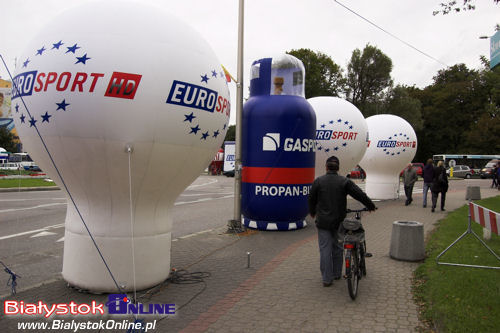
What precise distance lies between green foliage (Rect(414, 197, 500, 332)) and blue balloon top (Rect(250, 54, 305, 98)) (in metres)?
4.94

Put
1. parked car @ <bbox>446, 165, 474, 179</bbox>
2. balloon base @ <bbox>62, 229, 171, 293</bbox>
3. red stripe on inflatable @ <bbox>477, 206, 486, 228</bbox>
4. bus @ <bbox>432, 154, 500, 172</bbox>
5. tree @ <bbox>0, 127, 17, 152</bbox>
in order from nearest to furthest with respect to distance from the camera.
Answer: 1. balloon base @ <bbox>62, 229, 171, 293</bbox>
2. red stripe on inflatable @ <bbox>477, 206, 486, 228</bbox>
3. parked car @ <bbox>446, 165, 474, 179</bbox>
4. bus @ <bbox>432, 154, 500, 172</bbox>
5. tree @ <bbox>0, 127, 17, 152</bbox>

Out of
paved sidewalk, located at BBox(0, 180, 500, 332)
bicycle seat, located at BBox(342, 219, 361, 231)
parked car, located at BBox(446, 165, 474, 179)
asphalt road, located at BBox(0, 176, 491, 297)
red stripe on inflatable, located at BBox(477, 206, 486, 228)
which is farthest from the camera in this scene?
parked car, located at BBox(446, 165, 474, 179)

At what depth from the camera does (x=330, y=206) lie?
5414mm

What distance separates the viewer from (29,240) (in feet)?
28.4

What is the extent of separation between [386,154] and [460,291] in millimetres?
12650

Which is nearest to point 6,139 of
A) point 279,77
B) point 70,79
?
point 279,77

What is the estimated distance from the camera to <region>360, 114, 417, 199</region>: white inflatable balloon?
17.0 m

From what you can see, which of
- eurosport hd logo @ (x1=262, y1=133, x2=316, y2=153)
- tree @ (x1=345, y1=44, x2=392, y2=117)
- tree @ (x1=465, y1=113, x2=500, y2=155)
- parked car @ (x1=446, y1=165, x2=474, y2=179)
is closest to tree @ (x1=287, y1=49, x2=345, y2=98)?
tree @ (x1=345, y1=44, x2=392, y2=117)

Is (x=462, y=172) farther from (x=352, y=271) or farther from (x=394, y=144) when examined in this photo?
(x=352, y=271)

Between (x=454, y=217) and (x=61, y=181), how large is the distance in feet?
35.0

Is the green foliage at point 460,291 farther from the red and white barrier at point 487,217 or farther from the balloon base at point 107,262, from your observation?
the balloon base at point 107,262

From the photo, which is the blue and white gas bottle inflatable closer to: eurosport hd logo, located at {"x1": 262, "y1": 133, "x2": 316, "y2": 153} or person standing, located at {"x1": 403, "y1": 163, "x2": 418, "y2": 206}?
eurosport hd logo, located at {"x1": 262, "y1": 133, "x2": 316, "y2": 153}

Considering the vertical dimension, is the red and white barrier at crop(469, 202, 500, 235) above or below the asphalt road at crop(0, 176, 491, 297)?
above

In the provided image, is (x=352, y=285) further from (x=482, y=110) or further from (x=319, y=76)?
(x=482, y=110)
